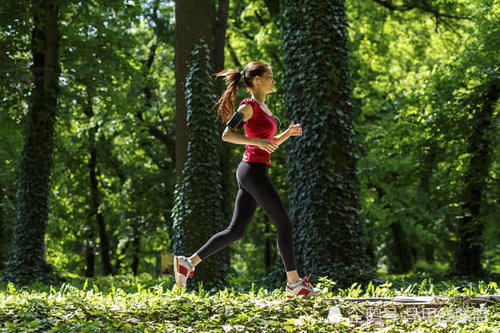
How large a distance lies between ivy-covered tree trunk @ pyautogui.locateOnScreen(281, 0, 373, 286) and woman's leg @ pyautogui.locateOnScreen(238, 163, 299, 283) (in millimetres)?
2821

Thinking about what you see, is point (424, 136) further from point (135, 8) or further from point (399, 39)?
point (399, 39)

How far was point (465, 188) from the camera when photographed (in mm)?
12719

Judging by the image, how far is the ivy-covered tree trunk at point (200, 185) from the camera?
9.27 meters

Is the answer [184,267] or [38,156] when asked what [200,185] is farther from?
[38,156]

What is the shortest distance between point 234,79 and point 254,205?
1.32m

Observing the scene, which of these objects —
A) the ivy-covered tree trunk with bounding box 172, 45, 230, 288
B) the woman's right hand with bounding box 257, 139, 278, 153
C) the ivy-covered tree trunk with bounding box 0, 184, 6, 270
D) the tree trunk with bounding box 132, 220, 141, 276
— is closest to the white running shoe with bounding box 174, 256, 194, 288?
the woman's right hand with bounding box 257, 139, 278, 153

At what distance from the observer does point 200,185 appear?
938cm

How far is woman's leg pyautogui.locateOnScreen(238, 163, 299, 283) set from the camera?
5477mm

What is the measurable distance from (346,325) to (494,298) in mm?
1476

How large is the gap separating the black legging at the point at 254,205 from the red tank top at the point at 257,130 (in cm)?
7

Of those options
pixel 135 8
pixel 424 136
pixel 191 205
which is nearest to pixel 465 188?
pixel 424 136

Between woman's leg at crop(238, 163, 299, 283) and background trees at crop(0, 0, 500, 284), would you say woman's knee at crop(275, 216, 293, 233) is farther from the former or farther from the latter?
background trees at crop(0, 0, 500, 284)

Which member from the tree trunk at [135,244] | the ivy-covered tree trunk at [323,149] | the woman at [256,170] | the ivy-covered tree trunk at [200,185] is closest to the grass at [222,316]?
the woman at [256,170]

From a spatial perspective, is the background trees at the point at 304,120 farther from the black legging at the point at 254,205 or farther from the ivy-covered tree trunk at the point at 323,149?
the black legging at the point at 254,205
